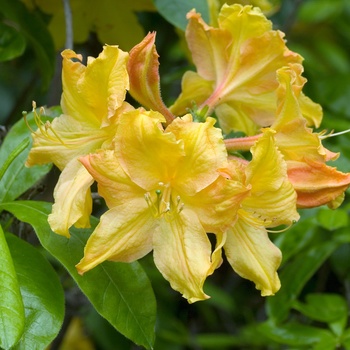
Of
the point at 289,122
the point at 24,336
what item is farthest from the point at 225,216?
the point at 24,336

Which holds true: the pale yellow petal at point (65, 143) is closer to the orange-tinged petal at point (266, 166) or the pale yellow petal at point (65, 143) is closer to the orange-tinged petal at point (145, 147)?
the orange-tinged petal at point (145, 147)

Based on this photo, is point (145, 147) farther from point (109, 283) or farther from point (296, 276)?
point (296, 276)

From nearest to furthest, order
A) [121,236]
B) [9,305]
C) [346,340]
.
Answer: [9,305], [121,236], [346,340]

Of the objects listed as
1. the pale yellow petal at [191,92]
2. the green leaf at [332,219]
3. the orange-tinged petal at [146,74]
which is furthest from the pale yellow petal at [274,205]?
the green leaf at [332,219]

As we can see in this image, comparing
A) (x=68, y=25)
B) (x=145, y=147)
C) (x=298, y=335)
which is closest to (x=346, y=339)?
(x=298, y=335)

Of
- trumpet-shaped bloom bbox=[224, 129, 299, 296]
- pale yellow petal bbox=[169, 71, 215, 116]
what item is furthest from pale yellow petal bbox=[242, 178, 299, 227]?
pale yellow petal bbox=[169, 71, 215, 116]
